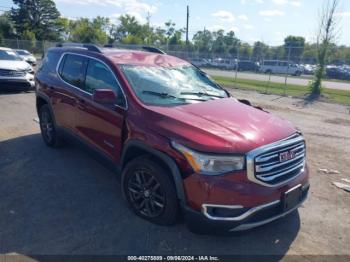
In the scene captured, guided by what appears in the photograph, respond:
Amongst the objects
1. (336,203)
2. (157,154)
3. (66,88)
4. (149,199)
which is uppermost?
(66,88)

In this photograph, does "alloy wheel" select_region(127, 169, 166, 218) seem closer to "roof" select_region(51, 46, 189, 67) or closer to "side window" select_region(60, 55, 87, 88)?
"roof" select_region(51, 46, 189, 67)

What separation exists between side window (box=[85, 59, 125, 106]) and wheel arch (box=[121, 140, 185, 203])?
1.90 feet

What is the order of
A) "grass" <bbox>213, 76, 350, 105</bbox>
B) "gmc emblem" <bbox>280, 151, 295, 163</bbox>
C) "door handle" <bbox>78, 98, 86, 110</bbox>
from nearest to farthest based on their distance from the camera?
"gmc emblem" <bbox>280, 151, 295, 163</bbox>
"door handle" <bbox>78, 98, 86, 110</bbox>
"grass" <bbox>213, 76, 350, 105</bbox>

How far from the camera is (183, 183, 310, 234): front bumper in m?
3.04

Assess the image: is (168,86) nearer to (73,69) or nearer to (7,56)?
(73,69)

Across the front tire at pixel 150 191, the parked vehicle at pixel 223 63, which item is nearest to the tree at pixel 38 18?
the parked vehicle at pixel 223 63

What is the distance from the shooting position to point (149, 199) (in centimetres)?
363

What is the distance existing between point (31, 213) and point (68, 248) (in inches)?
36.1

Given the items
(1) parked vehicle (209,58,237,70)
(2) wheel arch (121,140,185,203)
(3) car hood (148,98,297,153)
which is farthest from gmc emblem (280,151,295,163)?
(1) parked vehicle (209,58,237,70)

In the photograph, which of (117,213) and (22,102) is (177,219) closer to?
(117,213)

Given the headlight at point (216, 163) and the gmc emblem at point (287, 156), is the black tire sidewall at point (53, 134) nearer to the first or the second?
the headlight at point (216, 163)

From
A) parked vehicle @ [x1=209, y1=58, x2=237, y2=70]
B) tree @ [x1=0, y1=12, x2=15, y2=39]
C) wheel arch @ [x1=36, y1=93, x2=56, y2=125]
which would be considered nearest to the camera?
wheel arch @ [x1=36, y1=93, x2=56, y2=125]

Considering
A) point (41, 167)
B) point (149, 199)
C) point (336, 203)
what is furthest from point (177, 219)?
point (41, 167)

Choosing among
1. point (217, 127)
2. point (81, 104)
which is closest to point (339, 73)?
point (81, 104)
